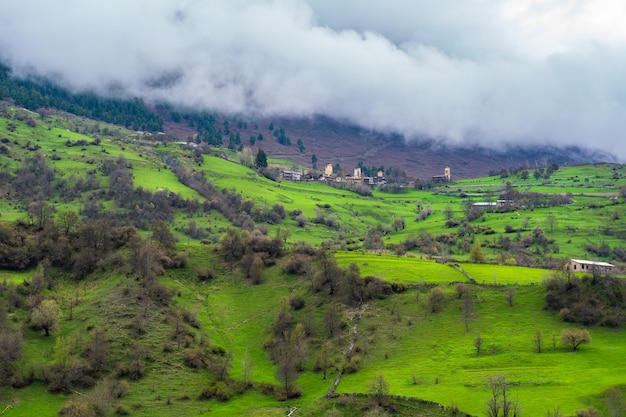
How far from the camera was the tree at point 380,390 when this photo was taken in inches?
3073

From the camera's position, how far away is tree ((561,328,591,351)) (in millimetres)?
88125

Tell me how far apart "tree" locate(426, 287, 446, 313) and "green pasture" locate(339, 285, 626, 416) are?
3.82 feet

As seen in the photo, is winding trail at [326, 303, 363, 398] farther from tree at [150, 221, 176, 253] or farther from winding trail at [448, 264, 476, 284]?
tree at [150, 221, 176, 253]

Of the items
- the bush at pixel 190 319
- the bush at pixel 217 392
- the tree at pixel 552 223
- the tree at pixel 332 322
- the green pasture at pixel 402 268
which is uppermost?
the tree at pixel 552 223

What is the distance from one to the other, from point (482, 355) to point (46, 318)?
71434 mm

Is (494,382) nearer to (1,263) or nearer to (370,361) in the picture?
(370,361)

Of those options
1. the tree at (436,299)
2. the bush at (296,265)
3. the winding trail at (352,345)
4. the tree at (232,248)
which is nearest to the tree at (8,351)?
the winding trail at (352,345)

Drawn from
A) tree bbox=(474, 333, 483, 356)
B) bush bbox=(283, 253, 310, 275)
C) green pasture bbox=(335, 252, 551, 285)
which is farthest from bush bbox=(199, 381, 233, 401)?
bush bbox=(283, 253, 310, 275)

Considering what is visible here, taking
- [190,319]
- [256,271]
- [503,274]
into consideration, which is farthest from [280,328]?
[503,274]

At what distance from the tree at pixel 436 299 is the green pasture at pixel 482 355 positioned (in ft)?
3.82

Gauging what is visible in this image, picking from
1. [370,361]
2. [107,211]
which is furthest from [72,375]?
[107,211]

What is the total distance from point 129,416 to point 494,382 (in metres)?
49.8

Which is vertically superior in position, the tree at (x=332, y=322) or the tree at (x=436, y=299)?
the tree at (x=436, y=299)

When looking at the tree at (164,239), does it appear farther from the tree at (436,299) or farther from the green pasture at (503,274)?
the green pasture at (503,274)
